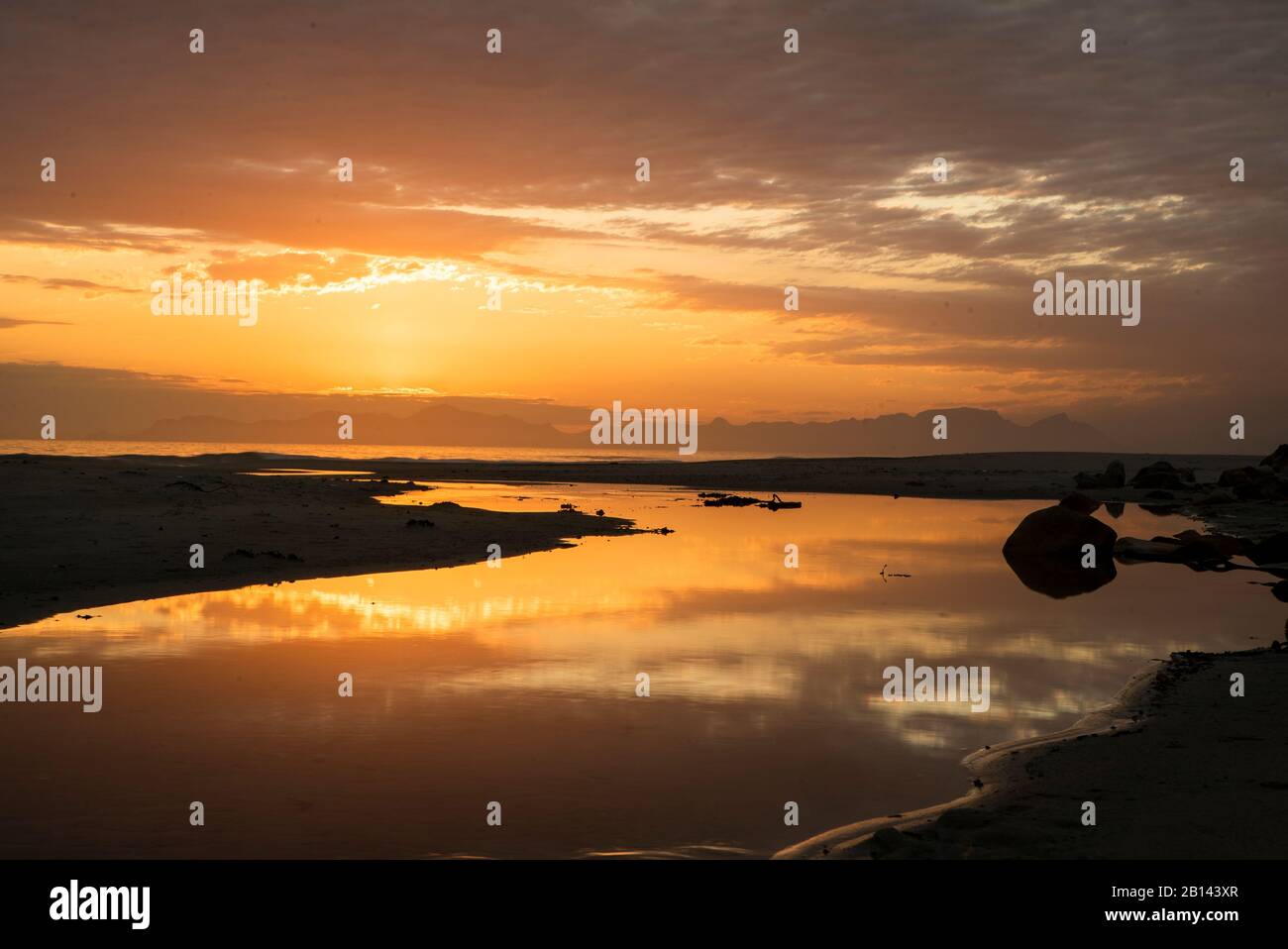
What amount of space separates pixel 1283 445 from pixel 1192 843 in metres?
78.4

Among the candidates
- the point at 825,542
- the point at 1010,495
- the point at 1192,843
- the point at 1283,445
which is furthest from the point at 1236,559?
the point at 1283,445

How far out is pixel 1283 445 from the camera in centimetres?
7406

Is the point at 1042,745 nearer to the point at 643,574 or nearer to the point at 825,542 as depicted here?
the point at 643,574

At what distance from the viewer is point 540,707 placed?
12570 millimetres

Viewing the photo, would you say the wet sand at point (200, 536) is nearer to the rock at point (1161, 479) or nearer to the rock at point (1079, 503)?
the rock at point (1079, 503)

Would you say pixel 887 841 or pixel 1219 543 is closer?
pixel 887 841

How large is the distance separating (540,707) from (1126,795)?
6.54m

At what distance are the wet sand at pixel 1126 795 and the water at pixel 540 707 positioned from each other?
0.50 m

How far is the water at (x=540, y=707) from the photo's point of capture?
870cm

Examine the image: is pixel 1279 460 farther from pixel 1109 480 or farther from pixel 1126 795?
pixel 1126 795

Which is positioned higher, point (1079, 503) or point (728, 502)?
point (728, 502)

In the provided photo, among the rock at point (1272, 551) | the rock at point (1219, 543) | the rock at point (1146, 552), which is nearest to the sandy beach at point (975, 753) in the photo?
the rock at point (1219, 543)

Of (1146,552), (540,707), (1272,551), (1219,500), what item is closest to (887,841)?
(540,707)

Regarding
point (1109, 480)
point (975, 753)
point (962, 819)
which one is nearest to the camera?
point (962, 819)
